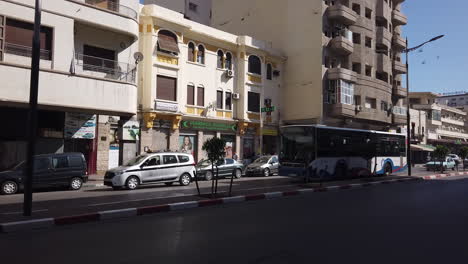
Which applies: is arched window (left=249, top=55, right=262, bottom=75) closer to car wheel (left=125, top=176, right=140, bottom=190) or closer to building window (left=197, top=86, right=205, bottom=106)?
building window (left=197, top=86, right=205, bottom=106)

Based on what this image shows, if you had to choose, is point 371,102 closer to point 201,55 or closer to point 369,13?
point 369,13

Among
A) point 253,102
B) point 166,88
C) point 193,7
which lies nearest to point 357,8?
point 253,102

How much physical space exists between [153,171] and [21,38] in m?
8.89

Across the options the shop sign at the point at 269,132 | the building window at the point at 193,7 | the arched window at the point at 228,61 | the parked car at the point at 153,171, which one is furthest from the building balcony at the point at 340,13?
the parked car at the point at 153,171

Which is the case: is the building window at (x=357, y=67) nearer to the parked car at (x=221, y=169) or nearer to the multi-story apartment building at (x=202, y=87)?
the multi-story apartment building at (x=202, y=87)

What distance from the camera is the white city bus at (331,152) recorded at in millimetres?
19953

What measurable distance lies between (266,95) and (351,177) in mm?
→ 14551

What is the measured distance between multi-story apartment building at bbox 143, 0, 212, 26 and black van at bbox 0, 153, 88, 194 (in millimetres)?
26586

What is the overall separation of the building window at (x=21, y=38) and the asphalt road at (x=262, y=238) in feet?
41.3

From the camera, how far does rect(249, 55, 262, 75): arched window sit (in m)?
34.0

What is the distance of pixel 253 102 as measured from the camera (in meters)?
34.1

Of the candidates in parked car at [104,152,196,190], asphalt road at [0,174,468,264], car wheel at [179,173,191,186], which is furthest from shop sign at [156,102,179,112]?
asphalt road at [0,174,468,264]

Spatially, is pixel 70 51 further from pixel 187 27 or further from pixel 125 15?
pixel 187 27

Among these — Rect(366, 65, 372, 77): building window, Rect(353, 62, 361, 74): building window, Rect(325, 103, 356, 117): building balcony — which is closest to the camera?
Rect(325, 103, 356, 117): building balcony
